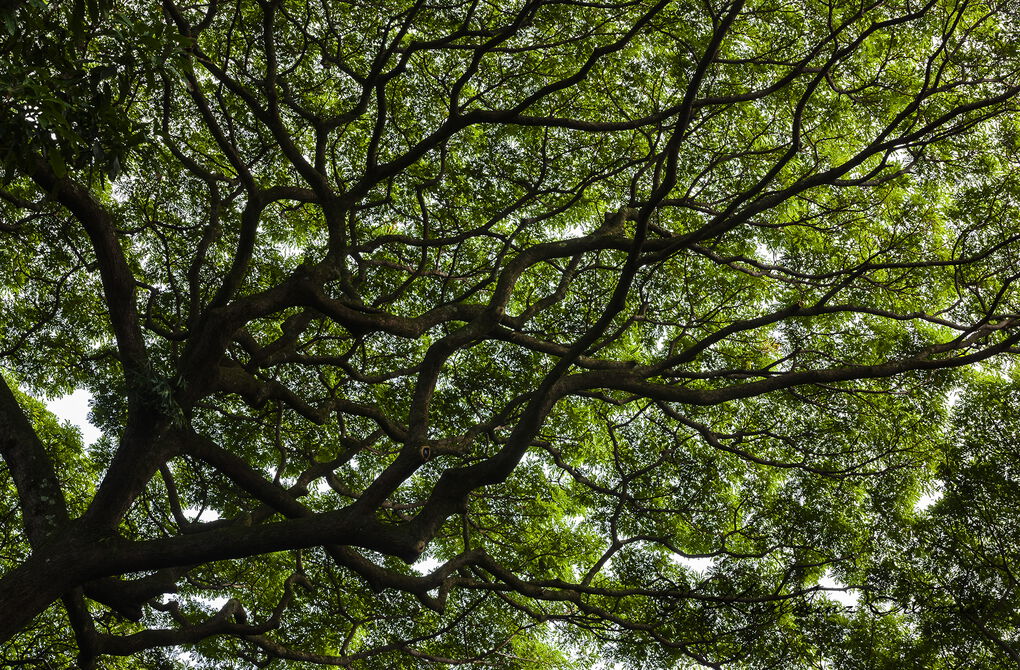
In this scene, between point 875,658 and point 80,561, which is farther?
point 875,658

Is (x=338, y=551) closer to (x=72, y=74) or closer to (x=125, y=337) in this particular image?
(x=125, y=337)

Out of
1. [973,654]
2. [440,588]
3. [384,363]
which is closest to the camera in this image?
[440,588]

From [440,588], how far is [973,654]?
5.49 metres

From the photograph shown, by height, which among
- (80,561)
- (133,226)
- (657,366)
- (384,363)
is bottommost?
(80,561)

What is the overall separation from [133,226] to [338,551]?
→ 4579 millimetres

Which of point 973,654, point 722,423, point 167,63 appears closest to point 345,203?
point 167,63

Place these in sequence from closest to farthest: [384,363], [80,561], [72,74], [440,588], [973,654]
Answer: [72,74] → [80,561] → [440,588] → [973,654] → [384,363]

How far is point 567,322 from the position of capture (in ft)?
28.3

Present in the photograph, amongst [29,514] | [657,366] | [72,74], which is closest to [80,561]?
[29,514]

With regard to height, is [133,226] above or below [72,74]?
above

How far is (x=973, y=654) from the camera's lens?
805 centimetres

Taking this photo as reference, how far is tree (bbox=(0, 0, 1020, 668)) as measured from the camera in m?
6.45

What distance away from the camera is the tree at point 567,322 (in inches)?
254

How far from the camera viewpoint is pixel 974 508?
8.26m
